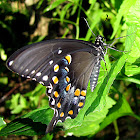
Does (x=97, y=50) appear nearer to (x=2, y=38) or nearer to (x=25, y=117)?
(x=25, y=117)

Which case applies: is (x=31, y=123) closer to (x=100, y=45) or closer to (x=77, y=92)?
(x=77, y=92)

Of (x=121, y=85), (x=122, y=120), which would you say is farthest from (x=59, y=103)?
(x=122, y=120)

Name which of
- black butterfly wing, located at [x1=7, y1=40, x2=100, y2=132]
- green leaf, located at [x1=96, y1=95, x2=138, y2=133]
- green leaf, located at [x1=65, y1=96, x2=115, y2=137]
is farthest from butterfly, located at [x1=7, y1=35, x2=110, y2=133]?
green leaf, located at [x1=96, y1=95, x2=138, y2=133]

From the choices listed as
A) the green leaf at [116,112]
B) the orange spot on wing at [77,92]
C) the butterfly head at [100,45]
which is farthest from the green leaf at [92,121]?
the butterfly head at [100,45]

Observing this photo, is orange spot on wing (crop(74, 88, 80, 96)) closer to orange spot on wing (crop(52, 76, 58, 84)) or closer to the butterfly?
the butterfly

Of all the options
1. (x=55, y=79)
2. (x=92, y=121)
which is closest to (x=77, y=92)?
(x=55, y=79)

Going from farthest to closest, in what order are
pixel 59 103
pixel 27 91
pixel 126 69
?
pixel 27 91 → pixel 59 103 → pixel 126 69

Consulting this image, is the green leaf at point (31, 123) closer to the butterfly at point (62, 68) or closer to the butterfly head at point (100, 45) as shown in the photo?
the butterfly at point (62, 68)
